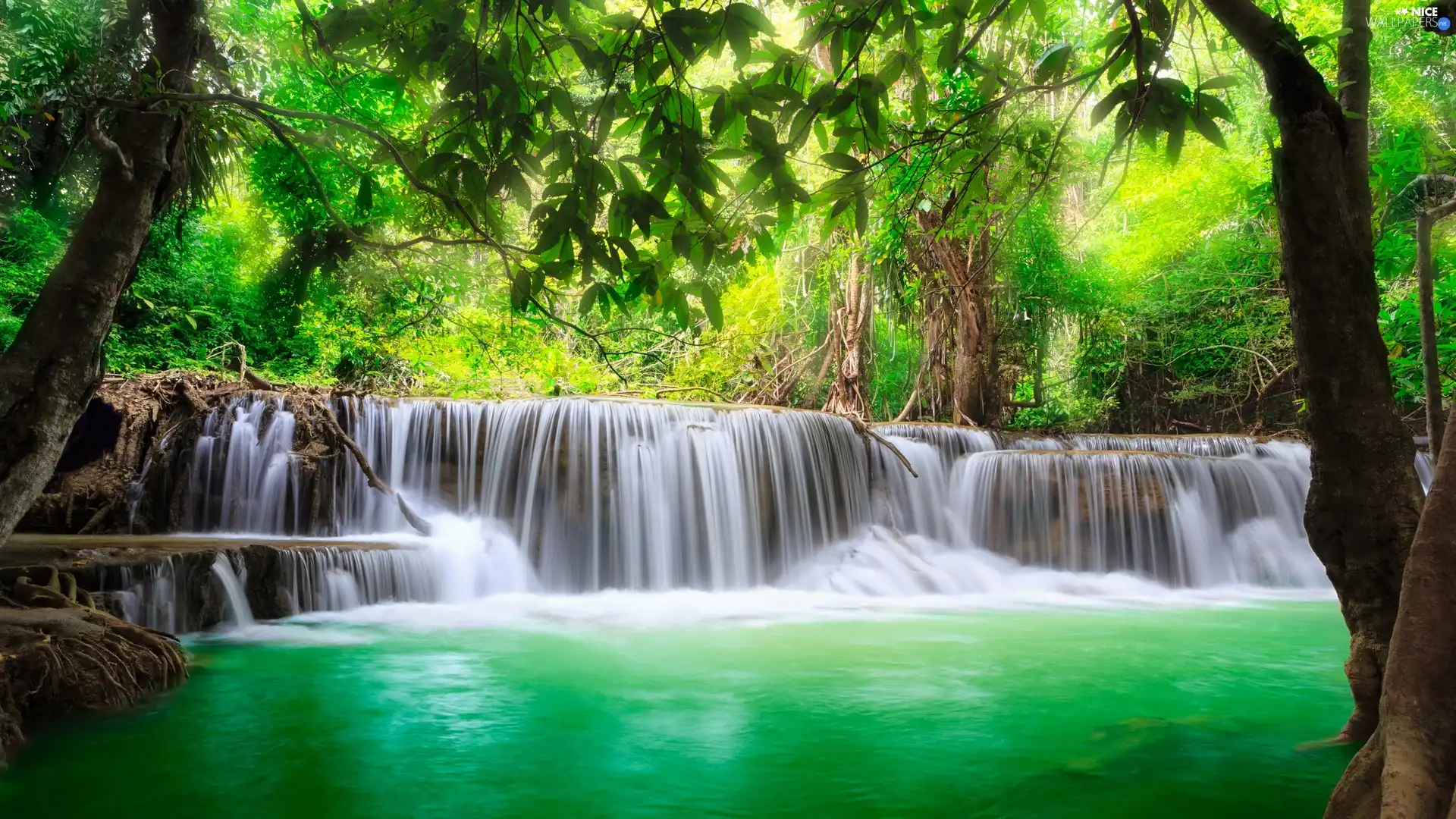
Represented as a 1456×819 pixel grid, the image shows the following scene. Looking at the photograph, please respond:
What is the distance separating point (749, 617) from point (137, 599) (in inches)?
187

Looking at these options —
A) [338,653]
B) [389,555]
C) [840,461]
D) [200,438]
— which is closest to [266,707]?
[338,653]

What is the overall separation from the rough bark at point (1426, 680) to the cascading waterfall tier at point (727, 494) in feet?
27.9

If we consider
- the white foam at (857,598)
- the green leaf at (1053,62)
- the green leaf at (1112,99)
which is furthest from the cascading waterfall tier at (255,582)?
the green leaf at (1112,99)

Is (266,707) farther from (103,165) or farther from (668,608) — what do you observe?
(668,608)

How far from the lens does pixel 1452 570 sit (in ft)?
6.44

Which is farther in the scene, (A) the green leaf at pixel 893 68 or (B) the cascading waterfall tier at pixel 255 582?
(B) the cascading waterfall tier at pixel 255 582

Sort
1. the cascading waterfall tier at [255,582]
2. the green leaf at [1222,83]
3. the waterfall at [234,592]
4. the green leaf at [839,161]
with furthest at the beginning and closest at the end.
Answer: the waterfall at [234,592], the cascading waterfall tier at [255,582], the green leaf at [839,161], the green leaf at [1222,83]

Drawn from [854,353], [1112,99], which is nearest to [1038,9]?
[1112,99]

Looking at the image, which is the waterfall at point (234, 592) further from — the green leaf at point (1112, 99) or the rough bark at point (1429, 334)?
the rough bark at point (1429, 334)

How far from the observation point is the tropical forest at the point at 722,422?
2.52m

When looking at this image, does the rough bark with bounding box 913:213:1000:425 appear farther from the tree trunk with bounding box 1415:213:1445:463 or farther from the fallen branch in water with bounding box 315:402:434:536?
the tree trunk with bounding box 1415:213:1445:463

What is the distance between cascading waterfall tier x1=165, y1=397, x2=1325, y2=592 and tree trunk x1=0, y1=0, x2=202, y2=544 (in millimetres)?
6479

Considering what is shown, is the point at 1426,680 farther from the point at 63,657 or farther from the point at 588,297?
the point at 63,657

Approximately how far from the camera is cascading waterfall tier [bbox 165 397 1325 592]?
32.1ft
